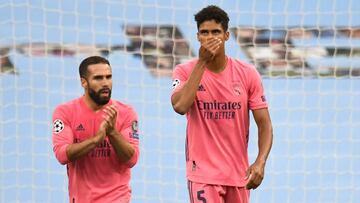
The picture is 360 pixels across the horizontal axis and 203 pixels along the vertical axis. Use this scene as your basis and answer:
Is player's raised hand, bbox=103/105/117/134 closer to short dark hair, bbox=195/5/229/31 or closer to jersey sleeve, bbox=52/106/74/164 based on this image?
jersey sleeve, bbox=52/106/74/164

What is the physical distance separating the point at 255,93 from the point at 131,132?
885 millimetres

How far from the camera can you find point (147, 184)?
9.91 metres

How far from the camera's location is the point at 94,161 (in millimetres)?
6957

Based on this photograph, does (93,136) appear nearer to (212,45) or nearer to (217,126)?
(217,126)

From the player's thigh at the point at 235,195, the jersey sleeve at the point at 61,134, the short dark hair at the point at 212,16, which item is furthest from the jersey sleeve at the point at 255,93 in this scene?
the jersey sleeve at the point at 61,134

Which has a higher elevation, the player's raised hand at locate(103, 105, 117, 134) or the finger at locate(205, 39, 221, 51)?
the finger at locate(205, 39, 221, 51)

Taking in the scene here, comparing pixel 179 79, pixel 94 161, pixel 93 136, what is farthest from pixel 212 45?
pixel 94 161

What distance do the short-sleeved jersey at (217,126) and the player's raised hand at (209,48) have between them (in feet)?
0.88

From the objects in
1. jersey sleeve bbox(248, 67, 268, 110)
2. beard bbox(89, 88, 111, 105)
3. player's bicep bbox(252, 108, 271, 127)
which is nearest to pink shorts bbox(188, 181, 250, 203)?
player's bicep bbox(252, 108, 271, 127)

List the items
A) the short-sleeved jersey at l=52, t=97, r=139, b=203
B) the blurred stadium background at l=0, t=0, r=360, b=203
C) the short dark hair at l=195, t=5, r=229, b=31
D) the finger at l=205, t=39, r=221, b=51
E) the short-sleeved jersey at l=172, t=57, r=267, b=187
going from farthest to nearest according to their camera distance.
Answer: the blurred stadium background at l=0, t=0, r=360, b=203
the short-sleeved jersey at l=52, t=97, r=139, b=203
the short-sleeved jersey at l=172, t=57, r=267, b=187
the short dark hair at l=195, t=5, r=229, b=31
the finger at l=205, t=39, r=221, b=51

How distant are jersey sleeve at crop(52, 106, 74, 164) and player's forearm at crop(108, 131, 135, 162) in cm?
→ 31

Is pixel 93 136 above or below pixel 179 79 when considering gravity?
below

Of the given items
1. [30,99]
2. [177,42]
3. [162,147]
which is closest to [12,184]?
[30,99]

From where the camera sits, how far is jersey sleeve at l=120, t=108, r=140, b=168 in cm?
692
